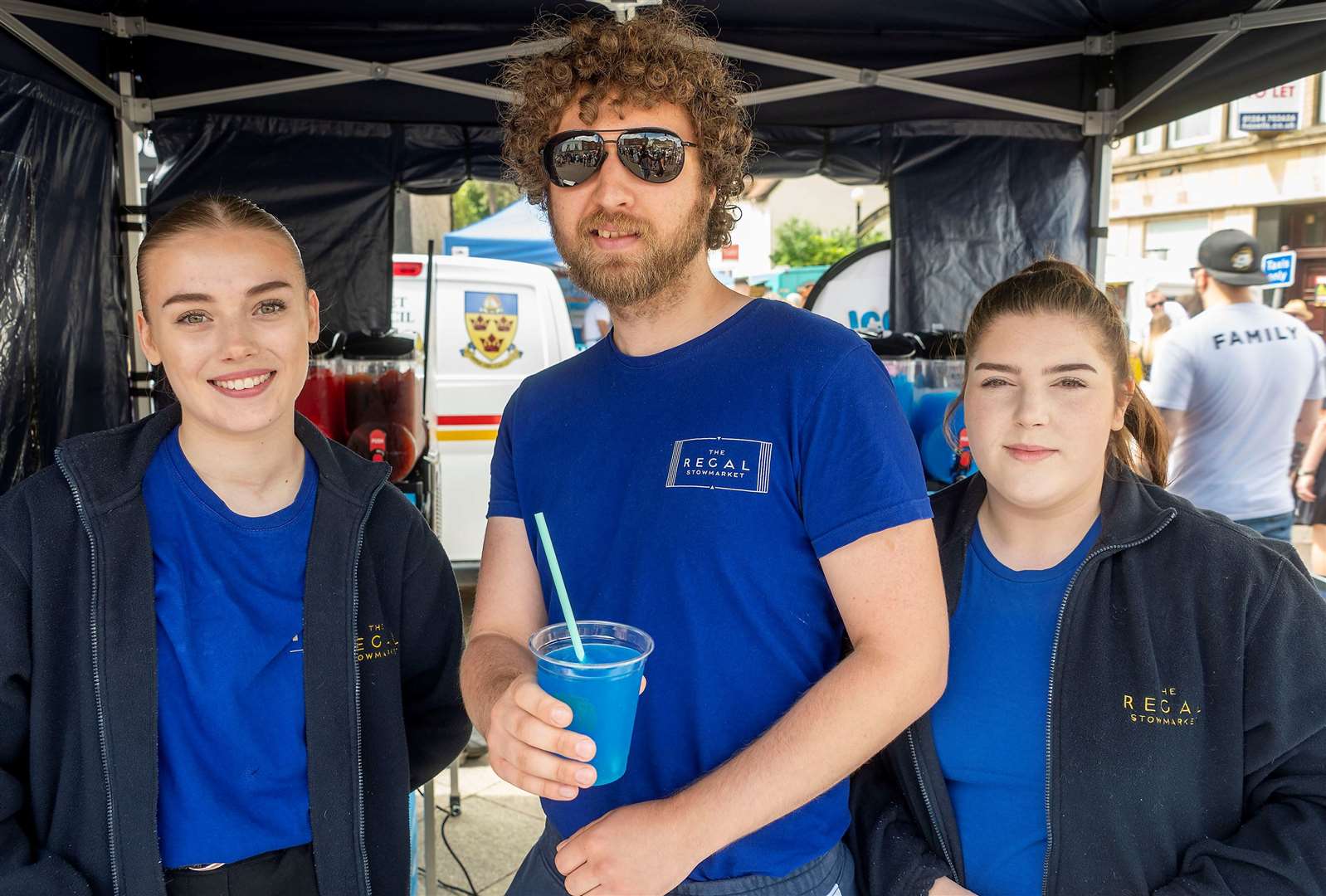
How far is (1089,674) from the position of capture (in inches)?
56.1

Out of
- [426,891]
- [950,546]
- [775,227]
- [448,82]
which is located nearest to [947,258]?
[448,82]

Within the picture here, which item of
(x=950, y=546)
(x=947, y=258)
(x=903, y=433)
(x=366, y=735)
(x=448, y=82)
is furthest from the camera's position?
(x=947, y=258)

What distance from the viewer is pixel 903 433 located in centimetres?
135

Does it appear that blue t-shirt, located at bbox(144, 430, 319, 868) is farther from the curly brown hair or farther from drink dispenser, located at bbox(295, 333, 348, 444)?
drink dispenser, located at bbox(295, 333, 348, 444)

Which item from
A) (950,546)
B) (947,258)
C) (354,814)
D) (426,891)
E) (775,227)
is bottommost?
(426,891)

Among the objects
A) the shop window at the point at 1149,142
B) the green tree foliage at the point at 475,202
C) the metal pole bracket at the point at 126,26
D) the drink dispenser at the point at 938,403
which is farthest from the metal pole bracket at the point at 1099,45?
the green tree foliage at the point at 475,202

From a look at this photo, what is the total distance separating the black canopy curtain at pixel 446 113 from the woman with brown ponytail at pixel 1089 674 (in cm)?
255

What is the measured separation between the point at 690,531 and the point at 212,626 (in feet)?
2.87

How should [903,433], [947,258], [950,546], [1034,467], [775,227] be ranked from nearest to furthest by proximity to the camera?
1. [903,433]
2. [1034,467]
3. [950,546]
4. [947,258]
5. [775,227]

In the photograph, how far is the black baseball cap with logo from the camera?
4215 mm

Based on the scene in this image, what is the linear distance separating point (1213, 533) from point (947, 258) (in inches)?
126

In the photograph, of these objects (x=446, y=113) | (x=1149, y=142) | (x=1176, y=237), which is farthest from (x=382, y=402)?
(x=1149, y=142)

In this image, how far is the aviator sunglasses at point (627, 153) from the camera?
1.54 meters

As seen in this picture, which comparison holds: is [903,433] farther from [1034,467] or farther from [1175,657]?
[1175,657]
